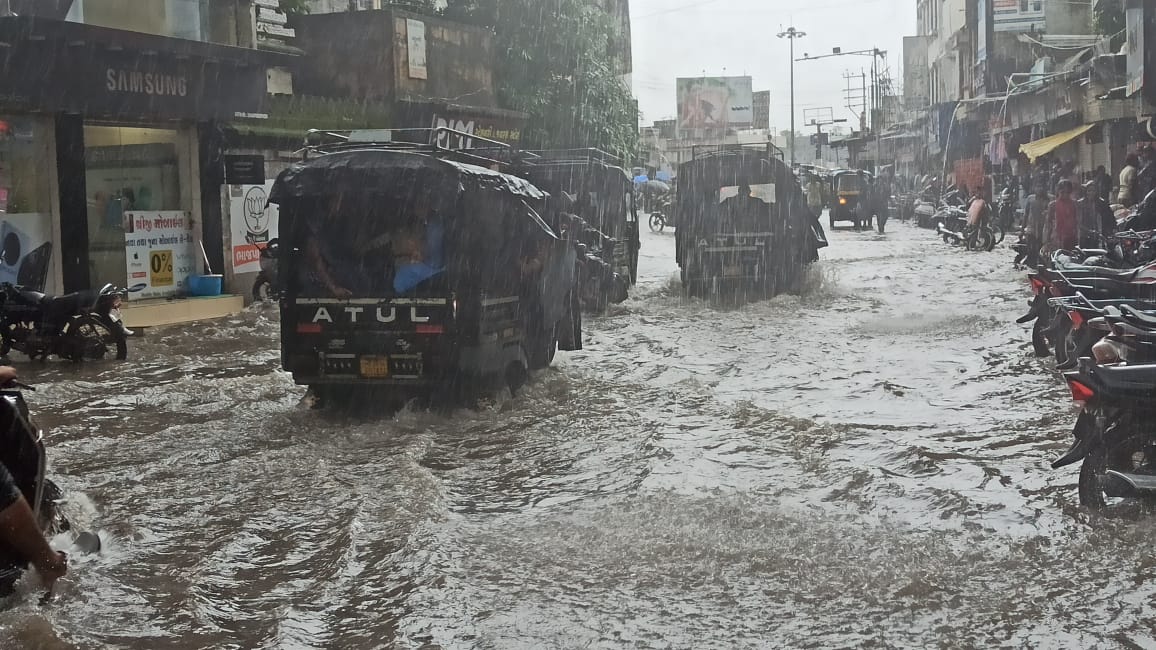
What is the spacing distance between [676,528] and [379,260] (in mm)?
4306

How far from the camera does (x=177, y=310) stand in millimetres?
17766

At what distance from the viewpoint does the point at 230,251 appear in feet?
65.4

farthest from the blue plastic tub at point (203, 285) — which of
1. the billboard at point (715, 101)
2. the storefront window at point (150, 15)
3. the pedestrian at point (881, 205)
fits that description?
the billboard at point (715, 101)

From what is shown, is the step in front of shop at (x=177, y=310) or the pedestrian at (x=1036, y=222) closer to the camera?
the step in front of shop at (x=177, y=310)

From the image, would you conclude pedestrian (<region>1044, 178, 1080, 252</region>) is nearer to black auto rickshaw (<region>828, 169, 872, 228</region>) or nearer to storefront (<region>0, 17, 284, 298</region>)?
storefront (<region>0, 17, 284, 298</region>)

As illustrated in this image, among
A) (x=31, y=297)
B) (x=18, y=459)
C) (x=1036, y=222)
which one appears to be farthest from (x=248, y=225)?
(x=18, y=459)

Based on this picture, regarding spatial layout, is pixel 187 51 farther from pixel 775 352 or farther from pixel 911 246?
pixel 911 246

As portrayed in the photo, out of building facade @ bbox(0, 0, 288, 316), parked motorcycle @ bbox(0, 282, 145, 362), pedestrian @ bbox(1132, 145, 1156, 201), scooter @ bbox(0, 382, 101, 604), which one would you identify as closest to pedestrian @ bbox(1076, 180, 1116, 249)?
pedestrian @ bbox(1132, 145, 1156, 201)

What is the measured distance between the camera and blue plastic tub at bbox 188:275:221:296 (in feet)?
61.9

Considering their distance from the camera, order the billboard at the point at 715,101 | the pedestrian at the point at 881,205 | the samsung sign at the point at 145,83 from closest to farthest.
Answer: the samsung sign at the point at 145,83, the pedestrian at the point at 881,205, the billboard at the point at 715,101

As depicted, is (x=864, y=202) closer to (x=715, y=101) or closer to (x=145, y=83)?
(x=145, y=83)

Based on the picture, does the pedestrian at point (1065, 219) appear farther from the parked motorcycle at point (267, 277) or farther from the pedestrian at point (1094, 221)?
the parked motorcycle at point (267, 277)

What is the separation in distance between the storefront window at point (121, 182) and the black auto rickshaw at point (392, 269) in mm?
8975

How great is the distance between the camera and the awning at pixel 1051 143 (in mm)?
30017
